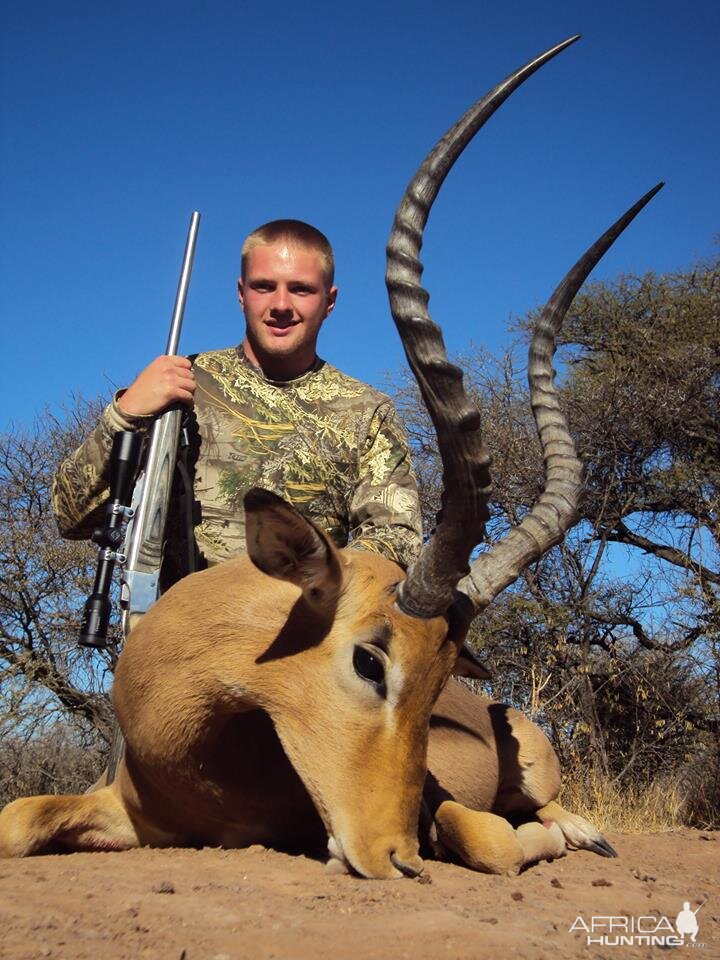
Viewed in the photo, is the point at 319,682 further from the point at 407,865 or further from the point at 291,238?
the point at 291,238

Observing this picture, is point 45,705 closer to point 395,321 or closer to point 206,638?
point 206,638

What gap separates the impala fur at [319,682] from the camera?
11.3ft

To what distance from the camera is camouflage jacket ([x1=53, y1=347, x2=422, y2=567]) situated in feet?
17.1

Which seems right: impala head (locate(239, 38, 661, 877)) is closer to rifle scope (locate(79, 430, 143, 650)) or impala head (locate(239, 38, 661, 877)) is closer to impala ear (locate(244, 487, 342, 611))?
impala ear (locate(244, 487, 342, 611))

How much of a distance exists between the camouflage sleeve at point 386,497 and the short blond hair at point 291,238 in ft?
3.29

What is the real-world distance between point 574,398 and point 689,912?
1084 centimetres

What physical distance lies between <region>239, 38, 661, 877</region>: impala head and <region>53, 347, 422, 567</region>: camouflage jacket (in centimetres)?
130

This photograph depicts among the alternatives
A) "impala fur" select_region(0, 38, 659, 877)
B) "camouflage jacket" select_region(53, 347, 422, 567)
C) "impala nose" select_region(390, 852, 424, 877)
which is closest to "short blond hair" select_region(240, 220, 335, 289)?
"camouflage jacket" select_region(53, 347, 422, 567)

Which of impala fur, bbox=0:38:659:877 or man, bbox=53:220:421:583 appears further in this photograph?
man, bbox=53:220:421:583

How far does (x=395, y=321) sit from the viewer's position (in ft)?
11.5

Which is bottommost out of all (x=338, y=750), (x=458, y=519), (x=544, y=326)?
(x=338, y=750)

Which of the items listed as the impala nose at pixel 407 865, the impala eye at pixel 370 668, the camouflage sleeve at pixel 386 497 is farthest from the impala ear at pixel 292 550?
the camouflage sleeve at pixel 386 497

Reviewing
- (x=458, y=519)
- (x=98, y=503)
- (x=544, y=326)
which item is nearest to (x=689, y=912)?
(x=458, y=519)

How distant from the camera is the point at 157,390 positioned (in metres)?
5.05
